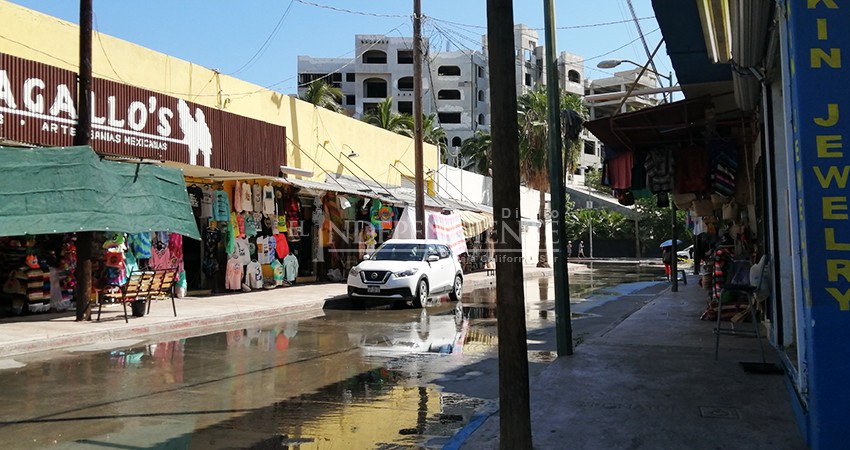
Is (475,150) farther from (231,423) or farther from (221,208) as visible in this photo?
(231,423)

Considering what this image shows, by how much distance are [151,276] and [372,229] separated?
1262cm

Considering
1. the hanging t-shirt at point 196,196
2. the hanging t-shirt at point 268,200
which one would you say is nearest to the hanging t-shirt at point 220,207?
the hanging t-shirt at point 196,196

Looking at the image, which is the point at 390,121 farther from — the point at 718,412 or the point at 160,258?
the point at 718,412

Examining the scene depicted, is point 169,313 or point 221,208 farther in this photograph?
point 221,208

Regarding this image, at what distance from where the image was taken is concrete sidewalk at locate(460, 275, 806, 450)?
5.41 m

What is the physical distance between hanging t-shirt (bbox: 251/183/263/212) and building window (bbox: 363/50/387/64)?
59.0 meters

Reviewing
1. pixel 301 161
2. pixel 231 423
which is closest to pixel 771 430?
pixel 231 423

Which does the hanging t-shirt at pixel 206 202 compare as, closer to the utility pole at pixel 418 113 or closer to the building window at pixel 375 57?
the utility pole at pixel 418 113

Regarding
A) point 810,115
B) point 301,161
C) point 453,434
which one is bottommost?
point 453,434

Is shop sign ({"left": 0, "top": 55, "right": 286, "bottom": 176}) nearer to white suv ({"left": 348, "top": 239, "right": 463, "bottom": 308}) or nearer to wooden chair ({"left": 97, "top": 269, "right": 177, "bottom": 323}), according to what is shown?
wooden chair ({"left": 97, "top": 269, "right": 177, "bottom": 323})

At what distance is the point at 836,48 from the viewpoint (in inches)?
170

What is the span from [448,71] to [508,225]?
75565 millimetres

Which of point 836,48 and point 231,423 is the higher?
point 836,48

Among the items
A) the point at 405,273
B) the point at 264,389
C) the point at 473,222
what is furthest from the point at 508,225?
the point at 473,222
